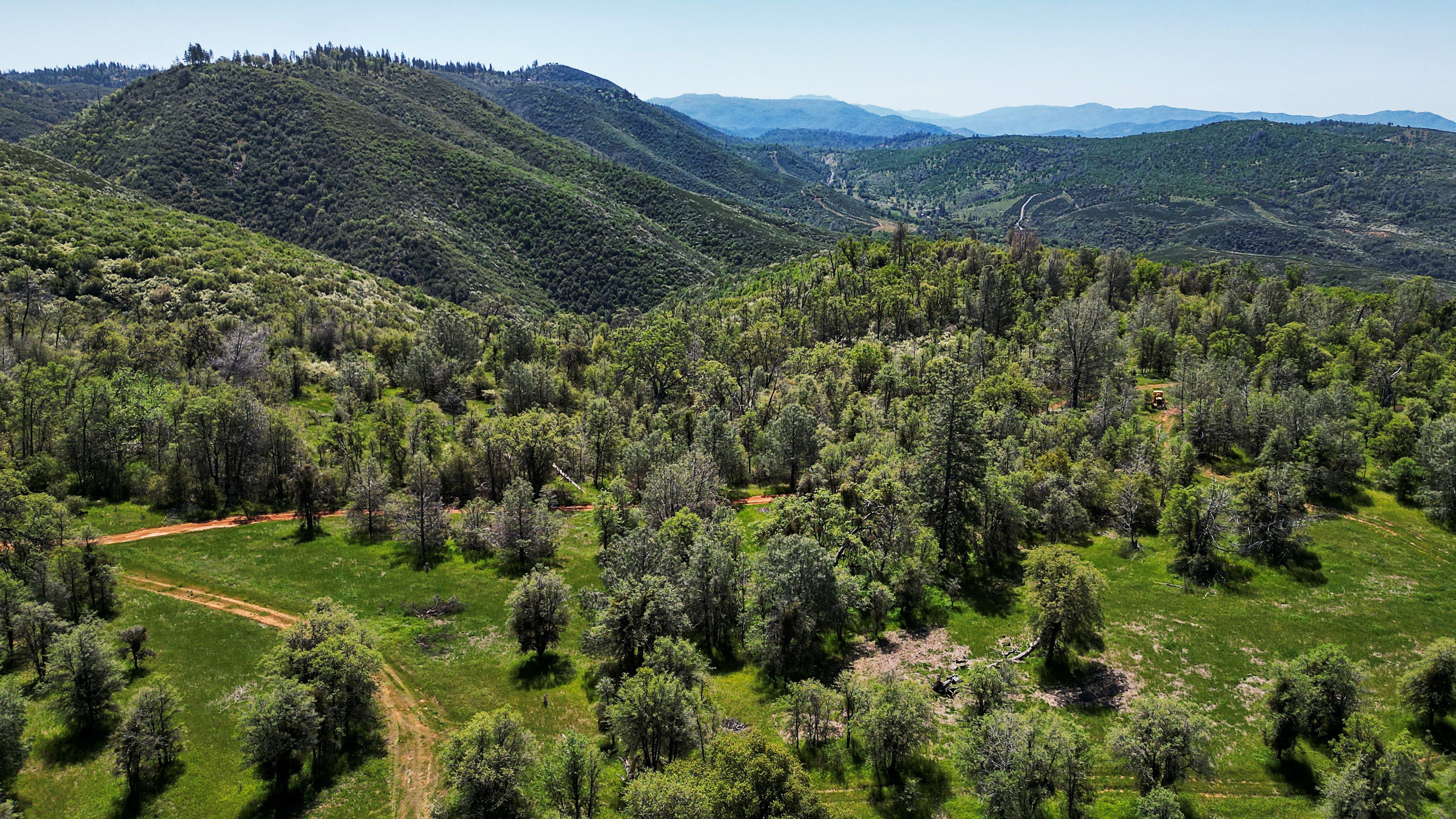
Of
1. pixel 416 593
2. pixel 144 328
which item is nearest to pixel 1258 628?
pixel 416 593

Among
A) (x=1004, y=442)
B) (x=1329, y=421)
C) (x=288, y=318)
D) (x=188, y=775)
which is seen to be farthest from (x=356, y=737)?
(x=288, y=318)

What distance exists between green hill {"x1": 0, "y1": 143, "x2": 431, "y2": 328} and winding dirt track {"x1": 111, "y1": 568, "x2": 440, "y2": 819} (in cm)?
6049

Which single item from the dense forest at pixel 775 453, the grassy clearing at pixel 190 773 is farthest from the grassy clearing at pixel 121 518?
the grassy clearing at pixel 190 773

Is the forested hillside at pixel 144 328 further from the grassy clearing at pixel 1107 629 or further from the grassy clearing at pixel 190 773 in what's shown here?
the grassy clearing at pixel 190 773

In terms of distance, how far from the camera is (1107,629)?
2345 inches

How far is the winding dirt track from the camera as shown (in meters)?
44.0

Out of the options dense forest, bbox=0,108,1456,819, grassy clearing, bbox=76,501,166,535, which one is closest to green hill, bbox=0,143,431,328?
dense forest, bbox=0,108,1456,819

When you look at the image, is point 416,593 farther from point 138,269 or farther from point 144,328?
point 138,269

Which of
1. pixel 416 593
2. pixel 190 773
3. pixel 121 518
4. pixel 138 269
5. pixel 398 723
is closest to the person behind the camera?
pixel 190 773

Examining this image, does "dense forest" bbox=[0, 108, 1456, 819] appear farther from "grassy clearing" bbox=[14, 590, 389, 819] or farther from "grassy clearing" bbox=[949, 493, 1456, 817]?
"grassy clearing" bbox=[14, 590, 389, 819]

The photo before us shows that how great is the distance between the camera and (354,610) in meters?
62.5

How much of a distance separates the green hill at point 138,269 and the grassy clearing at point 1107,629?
60.3m

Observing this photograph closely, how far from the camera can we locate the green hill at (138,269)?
122625 millimetres

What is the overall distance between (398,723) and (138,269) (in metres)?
140
